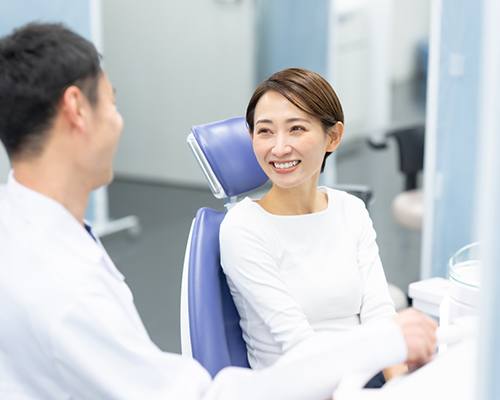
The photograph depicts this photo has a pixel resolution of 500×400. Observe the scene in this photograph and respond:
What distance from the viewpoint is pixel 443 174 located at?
297cm

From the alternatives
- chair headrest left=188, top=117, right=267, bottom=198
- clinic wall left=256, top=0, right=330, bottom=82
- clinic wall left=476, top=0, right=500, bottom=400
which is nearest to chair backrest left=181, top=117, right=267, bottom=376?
chair headrest left=188, top=117, right=267, bottom=198

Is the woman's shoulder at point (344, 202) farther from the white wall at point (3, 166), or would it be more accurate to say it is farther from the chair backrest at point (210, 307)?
the white wall at point (3, 166)

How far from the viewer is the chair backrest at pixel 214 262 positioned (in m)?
1.74

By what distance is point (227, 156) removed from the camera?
191 centimetres

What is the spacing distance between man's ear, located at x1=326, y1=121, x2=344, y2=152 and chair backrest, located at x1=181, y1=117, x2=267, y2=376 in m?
0.16

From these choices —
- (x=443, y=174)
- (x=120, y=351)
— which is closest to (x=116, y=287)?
(x=120, y=351)

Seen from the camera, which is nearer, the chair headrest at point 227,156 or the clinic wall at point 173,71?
the chair headrest at point 227,156

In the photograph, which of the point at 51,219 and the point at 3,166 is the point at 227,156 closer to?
the point at 51,219

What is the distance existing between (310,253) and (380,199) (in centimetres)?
292

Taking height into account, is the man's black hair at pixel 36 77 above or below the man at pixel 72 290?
above

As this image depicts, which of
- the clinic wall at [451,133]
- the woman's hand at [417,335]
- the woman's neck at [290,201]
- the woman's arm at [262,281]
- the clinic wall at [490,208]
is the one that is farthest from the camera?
the clinic wall at [451,133]

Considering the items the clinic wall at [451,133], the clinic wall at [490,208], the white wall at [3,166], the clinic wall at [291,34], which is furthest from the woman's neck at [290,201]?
the clinic wall at [291,34]

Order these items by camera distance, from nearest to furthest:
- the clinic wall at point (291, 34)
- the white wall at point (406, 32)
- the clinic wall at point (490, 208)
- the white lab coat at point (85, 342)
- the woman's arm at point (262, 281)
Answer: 1. the clinic wall at point (490, 208)
2. the white lab coat at point (85, 342)
3. the woman's arm at point (262, 281)
4. the clinic wall at point (291, 34)
5. the white wall at point (406, 32)

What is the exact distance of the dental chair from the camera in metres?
1.74
